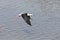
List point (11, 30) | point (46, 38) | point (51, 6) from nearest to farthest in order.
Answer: point (46, 38) → point (11, 30) → point (51, 6)

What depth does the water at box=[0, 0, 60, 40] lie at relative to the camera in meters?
9.54

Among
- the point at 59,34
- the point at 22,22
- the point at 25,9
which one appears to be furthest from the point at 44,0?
the point at 59,34

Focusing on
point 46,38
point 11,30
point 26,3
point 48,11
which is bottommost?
point 46,38

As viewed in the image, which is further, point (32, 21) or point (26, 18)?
point (32, 21)

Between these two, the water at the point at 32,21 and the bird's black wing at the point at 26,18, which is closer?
the water at the point at 32,21

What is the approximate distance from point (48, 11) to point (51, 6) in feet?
2.77

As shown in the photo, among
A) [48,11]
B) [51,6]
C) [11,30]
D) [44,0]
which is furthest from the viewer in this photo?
[44,0]

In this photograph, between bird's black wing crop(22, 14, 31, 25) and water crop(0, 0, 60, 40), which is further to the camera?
bird's black wing crop(22, 14, 31, 25)

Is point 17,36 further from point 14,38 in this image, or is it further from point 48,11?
point 48,11

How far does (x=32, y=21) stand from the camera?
Result: 34.7ft

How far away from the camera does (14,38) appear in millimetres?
9391

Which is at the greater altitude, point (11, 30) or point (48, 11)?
point (48, 11)

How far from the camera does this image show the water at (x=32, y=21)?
9.54 metres

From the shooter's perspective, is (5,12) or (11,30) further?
(5,12)
